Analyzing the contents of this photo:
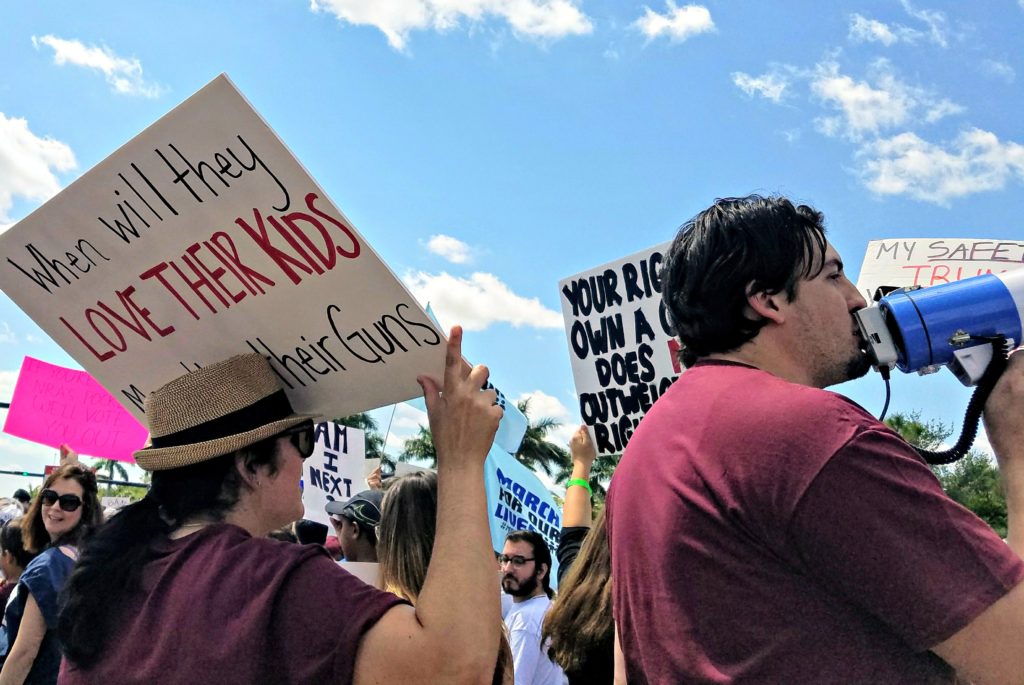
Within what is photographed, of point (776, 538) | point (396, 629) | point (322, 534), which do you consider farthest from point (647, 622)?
point (322, 534)

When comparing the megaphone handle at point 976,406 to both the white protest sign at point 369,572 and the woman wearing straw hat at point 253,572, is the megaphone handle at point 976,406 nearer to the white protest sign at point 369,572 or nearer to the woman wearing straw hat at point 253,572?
the woman wearing straw hat at point 253,572

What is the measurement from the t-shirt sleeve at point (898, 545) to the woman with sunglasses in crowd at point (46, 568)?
9.65 feet

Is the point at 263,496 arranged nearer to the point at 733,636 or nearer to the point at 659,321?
the point at 733,636

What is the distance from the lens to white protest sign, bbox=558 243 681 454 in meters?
4.47

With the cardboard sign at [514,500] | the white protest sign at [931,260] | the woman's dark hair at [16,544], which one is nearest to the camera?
the white protest sign at [931,260]

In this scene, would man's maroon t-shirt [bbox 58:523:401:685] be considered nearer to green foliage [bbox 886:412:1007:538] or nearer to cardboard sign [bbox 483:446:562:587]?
cardboard sign [bbox 483:446:562:587]

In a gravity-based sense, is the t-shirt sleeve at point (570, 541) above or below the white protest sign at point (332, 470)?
below

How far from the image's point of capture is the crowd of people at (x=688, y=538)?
1410mm

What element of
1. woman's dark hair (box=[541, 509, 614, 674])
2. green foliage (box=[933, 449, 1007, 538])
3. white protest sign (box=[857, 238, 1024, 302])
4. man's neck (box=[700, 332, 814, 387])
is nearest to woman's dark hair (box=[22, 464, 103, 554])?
woman's dark hair (box=[541, 509, 614, 674])

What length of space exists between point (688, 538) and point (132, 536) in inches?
42.5

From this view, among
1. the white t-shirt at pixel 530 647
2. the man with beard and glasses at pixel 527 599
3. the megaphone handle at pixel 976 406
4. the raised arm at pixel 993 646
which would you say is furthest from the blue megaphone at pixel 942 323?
the man with beard and glasses at pixel 527 599

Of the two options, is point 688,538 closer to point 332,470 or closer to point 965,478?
point 332,470

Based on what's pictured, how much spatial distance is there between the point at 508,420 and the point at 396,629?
19.0 feet

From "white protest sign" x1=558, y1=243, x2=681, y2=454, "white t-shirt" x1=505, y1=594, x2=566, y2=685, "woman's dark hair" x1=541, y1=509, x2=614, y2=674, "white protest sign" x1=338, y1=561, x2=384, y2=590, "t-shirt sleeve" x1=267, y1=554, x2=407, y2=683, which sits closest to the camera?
"t-shirt sleeve" x1=267, y1=554, x2=407, y2=683
